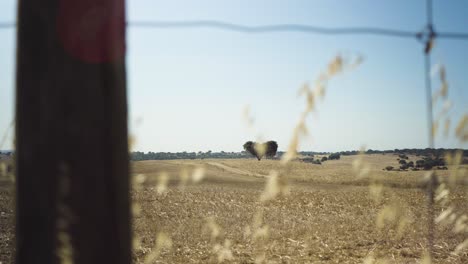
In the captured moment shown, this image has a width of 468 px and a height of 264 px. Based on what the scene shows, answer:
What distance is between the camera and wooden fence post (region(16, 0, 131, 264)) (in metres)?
1.43

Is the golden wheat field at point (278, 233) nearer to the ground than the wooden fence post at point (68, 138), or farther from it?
nearer to the ground

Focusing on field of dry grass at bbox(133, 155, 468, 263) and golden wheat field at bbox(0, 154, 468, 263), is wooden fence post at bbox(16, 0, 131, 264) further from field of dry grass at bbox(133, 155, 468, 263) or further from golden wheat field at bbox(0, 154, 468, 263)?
golden wheat field at bbox(0, 154, 468, 263)

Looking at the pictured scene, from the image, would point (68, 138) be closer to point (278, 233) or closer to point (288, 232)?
point (278, 233)

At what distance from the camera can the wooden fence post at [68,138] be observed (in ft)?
4.69

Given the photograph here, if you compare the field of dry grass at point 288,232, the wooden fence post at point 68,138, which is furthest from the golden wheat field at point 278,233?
the wooden fence post at point 68,138

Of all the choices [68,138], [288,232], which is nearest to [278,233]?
[288,232]

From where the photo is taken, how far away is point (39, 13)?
149cm

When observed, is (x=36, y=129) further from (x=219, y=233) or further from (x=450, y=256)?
(x=219, y=233)

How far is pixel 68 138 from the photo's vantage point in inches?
56.1

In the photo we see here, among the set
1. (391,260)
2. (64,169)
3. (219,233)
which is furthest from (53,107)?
(219,233)

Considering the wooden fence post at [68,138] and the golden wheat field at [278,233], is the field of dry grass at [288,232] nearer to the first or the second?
the golden wheat field at [278,233]

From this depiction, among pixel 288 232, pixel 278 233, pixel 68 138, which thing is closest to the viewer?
pixel 68 138

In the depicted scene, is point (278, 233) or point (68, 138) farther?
point (278, 233)

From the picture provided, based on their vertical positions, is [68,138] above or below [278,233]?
above
